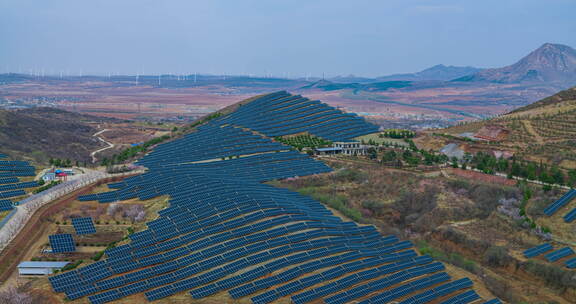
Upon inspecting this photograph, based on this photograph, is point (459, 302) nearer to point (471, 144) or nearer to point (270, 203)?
point (270, 203)

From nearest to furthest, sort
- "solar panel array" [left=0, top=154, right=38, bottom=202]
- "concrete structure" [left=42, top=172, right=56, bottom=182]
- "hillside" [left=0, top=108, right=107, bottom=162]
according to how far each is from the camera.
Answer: "solar panel array" [left=0, top=154, right=38, bottom=202] < "concrete structure" [left=42, top=172, right=56, bottom=182] < "hillside" [left=0, top=108, right=107, bottom=162]

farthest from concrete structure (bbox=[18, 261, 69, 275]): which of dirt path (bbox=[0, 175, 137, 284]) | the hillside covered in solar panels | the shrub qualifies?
the shrub

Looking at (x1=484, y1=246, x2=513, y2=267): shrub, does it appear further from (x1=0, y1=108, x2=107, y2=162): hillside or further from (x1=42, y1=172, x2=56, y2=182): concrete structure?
(x1=0, y1=108, x2=107, y2=162): hillside

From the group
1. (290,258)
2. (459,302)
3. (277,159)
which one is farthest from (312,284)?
(277,159)

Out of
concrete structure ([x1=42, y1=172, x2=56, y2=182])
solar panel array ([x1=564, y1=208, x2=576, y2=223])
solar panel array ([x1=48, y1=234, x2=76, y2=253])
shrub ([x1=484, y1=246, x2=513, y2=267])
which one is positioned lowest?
shrub ([x1=484, y1=246, x2=513, y2=267])

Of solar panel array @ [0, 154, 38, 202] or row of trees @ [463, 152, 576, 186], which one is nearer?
solar panel array @ [0, 154, 38, 202]

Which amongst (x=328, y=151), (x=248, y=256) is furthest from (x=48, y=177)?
(x=328, y=151)
